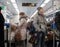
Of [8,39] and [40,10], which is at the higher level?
[40,10]

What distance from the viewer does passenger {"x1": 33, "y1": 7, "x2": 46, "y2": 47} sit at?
220 inches

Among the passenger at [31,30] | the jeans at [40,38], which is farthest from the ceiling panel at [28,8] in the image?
the jeans at [40,38]

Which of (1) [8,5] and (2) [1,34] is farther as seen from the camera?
(1) [8,5]

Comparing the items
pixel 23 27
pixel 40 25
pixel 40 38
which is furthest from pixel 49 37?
pixel 23 27

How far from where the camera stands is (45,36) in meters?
5.68

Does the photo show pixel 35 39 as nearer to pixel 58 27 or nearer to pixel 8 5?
pixel 58 27

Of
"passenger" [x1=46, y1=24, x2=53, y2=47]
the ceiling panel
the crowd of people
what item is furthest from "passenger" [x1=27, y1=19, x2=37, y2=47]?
"passenger" [x1=46, y1=24, x2=53, y2=47]

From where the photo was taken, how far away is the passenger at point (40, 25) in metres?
5.59

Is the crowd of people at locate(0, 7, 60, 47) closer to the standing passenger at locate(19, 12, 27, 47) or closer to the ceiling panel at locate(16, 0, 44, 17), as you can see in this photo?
the standing passenger at locate(19, 12, 27, 47)

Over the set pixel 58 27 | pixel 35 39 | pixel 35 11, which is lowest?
pixel 35 39

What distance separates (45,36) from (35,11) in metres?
0.87

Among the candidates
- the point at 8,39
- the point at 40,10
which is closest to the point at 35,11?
the point at 40,10

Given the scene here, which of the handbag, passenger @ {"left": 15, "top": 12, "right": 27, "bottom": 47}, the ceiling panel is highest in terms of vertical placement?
the ceiling panel

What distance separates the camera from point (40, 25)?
5625mm
